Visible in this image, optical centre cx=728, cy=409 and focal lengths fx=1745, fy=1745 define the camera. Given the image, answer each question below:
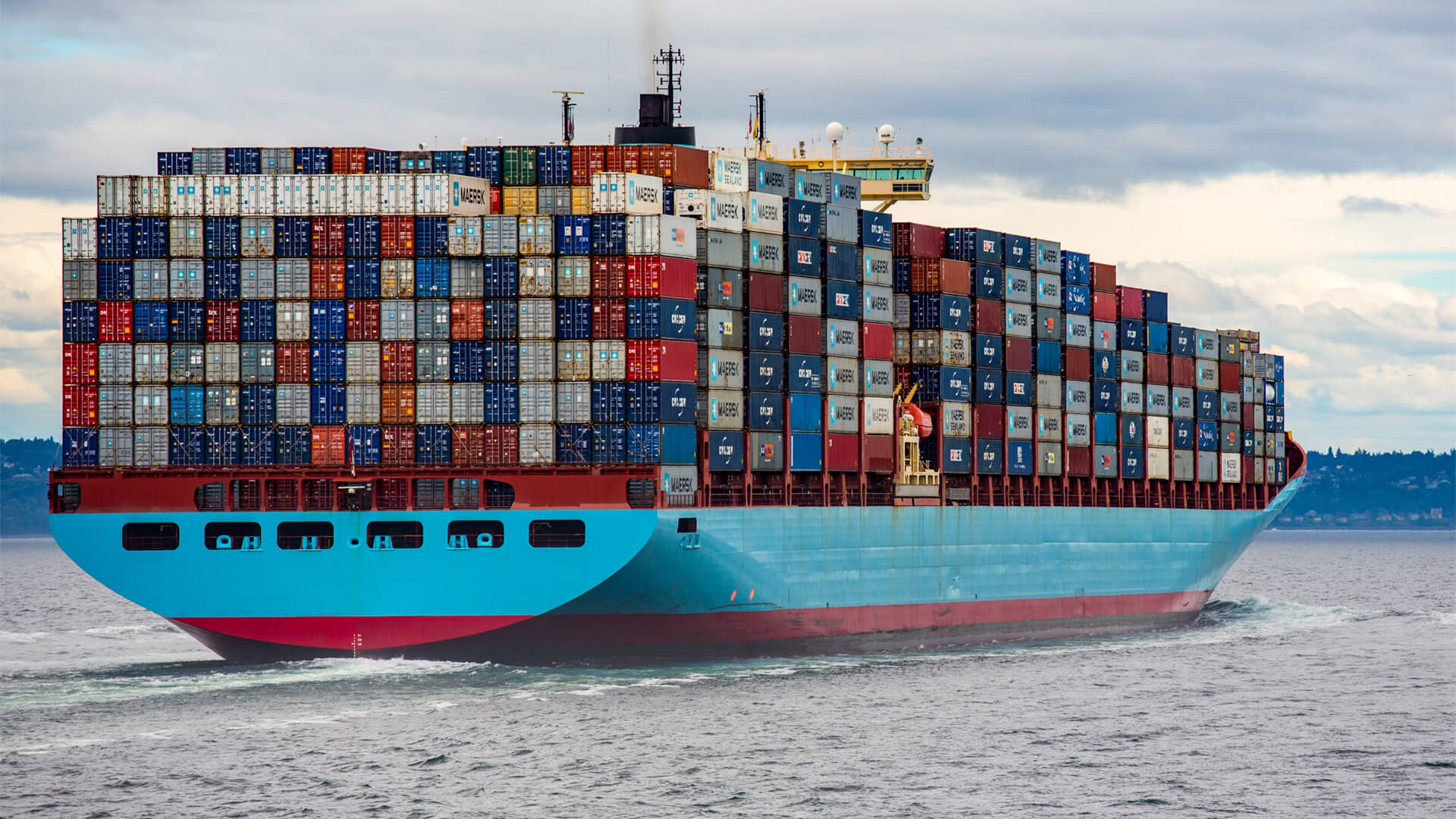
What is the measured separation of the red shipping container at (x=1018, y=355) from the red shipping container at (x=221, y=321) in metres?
30.7

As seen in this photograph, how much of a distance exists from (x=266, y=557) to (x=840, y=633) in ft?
Result: 65.9

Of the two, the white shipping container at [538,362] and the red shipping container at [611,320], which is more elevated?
the red shipping container at [611,320]

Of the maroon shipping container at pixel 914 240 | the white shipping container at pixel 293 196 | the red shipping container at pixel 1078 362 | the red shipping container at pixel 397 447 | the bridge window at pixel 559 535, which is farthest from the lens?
the red shipping container at pixel 1078 362

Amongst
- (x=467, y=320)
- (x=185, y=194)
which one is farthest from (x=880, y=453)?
(x=185, y=194)

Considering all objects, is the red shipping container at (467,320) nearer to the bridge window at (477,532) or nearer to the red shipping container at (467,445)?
the red shipping container at (467,445)

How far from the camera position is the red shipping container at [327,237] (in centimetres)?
5559

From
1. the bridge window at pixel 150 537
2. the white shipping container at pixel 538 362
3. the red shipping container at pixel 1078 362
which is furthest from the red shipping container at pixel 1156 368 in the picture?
the bridge window at pixel 150 537

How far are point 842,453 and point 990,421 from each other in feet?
32.2

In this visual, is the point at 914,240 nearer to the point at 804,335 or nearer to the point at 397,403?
the point at 804,335

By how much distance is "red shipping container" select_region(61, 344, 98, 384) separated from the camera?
5591cm

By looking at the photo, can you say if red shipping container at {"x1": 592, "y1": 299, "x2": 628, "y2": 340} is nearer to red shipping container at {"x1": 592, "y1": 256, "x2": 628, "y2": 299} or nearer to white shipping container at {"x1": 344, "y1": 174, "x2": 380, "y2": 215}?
red shipping container at {"x1": 592, "y1": 256, "x2": 628, "y2": 299}

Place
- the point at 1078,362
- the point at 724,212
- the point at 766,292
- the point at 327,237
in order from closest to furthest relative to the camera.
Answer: the point at 327,237 → the point at 724,212 → the point at 766,292 → the point at 1078,362

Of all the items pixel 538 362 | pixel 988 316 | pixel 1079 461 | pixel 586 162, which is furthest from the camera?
pixel 1079 461

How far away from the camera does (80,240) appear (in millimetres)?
56438
